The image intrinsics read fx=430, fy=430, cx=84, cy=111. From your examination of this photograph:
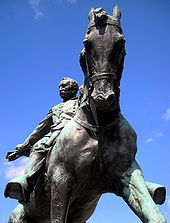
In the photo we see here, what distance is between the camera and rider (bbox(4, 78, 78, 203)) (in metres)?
5.95

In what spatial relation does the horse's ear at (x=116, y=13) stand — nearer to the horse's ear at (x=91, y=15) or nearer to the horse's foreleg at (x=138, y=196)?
the horse's ear at (x=91, y=15)

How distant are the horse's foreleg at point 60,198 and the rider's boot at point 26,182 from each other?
0.56 metres

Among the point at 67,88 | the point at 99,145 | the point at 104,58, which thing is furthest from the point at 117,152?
the point at 67,88

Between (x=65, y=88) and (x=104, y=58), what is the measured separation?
7.50ft

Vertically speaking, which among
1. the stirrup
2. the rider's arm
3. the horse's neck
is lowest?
the stirrup

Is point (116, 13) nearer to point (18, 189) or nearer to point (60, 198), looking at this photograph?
point (60, 198)

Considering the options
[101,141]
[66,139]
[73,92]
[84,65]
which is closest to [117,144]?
[101,141]

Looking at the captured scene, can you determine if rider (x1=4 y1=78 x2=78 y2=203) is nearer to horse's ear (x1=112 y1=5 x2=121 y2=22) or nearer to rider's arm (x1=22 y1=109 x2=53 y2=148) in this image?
rider's arm (x1=22 y1=109 x2=53 y2=148)

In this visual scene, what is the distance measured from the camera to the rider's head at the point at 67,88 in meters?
7.18

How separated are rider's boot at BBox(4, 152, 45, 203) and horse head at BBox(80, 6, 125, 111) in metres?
1.58

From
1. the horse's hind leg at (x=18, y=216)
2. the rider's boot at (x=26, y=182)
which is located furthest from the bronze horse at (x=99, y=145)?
the horse's hind leg at (x=18, y=216)

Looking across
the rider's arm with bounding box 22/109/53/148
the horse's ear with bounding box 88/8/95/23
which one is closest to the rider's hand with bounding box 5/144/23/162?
the rider's arm with bounding box 22/109/53/148

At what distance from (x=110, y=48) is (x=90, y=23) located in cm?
54

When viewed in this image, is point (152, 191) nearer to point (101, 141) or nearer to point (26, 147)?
point (101, 141)
